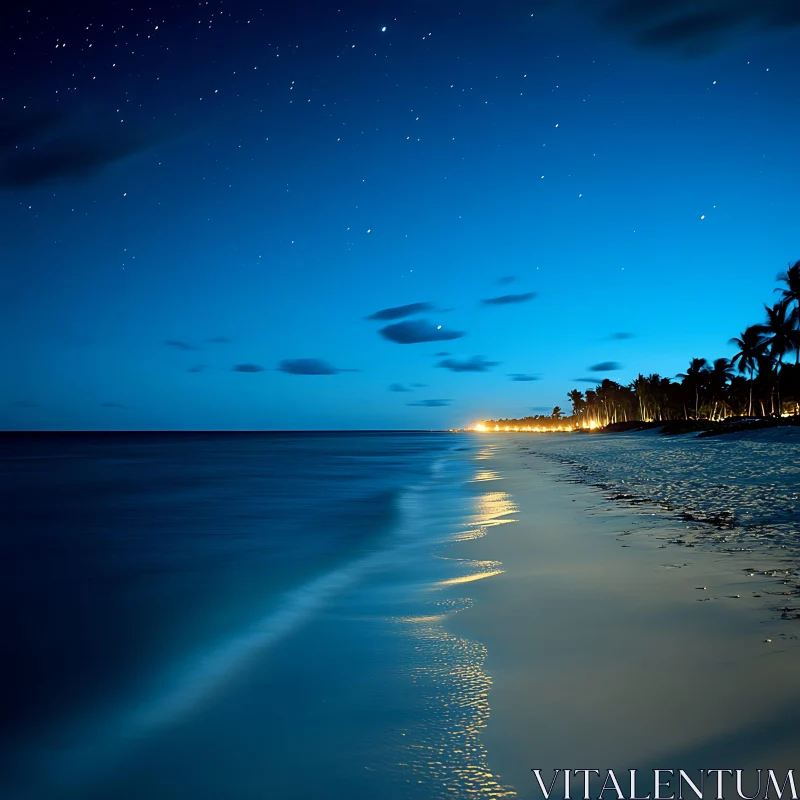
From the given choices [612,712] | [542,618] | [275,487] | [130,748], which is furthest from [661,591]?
[275,487]

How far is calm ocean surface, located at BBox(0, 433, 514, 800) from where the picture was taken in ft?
12.7

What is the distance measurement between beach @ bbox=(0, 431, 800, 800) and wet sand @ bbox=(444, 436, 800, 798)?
20mm

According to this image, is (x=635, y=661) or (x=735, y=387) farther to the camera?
(x=735, y=387)

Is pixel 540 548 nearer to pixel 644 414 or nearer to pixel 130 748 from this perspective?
pixel 130 748

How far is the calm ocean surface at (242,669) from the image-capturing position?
3.87 metres

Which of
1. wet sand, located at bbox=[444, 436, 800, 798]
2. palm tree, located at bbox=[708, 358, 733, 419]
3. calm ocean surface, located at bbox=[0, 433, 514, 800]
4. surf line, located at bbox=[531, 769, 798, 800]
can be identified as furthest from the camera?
palm tree, located at bbox=[708, 358, 733, 419]

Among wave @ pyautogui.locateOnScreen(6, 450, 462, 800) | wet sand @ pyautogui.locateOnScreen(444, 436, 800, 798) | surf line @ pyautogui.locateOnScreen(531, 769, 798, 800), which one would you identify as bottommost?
wave @ pyautogui.locateOnScreen(6, 450, 462, 800)

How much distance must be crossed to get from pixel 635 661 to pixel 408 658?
189 centimetres

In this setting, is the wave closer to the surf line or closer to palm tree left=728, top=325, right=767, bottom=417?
the surf line

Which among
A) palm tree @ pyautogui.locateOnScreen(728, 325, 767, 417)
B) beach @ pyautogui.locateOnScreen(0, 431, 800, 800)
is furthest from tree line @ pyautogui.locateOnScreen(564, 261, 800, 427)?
beach @ pyautogui.locateOnScreen(0, 431, 800, 800)

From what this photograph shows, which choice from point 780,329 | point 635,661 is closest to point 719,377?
point 780,329

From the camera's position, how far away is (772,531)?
996 centimetres

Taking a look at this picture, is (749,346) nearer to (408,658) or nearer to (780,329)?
(780,329)

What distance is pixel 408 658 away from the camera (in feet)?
17.9
